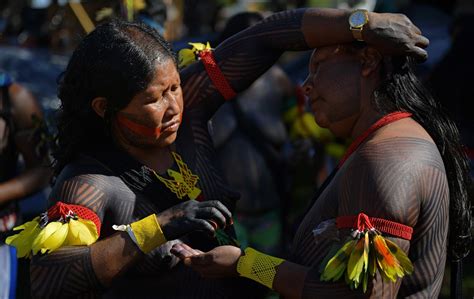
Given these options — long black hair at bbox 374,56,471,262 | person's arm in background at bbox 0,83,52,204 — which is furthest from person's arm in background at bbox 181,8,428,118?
person's arm in background at bbox 0,83,52,204

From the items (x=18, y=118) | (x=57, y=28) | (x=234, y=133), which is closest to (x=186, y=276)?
(x=18, y=118)

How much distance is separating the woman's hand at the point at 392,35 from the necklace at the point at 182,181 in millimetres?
792

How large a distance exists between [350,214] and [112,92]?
2.99 ft

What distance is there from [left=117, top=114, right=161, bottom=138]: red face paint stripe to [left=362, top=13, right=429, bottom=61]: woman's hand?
0.77 meters

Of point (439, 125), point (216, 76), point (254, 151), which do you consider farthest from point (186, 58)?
point (254, 151)

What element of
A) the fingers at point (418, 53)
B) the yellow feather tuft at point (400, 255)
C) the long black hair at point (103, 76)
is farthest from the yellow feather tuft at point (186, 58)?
the yellow feather tuft at point (400, 255)

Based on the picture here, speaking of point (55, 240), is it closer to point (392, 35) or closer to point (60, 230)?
point (60, 230)

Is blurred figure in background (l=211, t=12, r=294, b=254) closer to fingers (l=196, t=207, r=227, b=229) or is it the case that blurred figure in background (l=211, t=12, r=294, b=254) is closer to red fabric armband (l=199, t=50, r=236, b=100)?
red fabric armband (l=199, t=50, r=236, b=100)

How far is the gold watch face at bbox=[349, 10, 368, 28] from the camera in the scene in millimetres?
2730

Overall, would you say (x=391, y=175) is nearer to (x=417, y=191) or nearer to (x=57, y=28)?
(x=417, y=191)

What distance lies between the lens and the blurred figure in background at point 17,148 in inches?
178

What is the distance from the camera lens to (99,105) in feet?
9.64

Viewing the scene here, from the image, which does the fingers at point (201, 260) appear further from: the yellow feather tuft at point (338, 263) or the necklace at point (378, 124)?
the necklace at point (378, 124)

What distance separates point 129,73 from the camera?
2.83m
